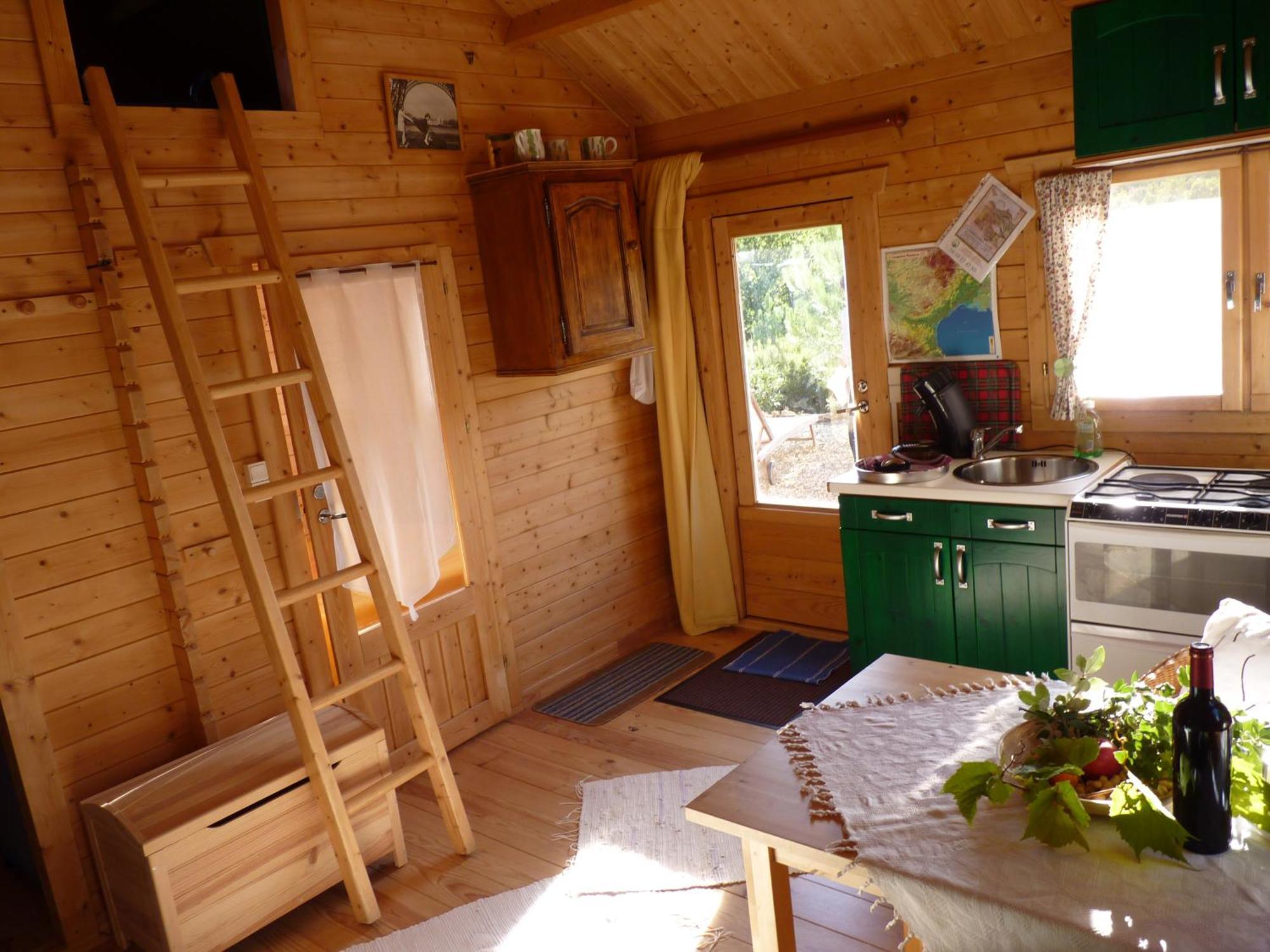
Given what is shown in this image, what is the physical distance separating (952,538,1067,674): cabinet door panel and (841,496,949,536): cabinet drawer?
0.34 ft

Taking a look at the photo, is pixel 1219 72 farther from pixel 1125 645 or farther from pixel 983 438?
pixel 1125 645

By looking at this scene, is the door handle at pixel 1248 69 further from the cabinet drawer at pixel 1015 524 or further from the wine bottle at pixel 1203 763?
the wine bottle at pixel 1203 763

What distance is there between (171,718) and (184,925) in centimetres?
65

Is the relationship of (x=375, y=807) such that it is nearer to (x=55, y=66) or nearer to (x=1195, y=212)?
(x=55, y=66)

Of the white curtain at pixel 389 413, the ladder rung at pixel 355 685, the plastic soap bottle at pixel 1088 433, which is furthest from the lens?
the plastic soap bottle at pixel 1088 433

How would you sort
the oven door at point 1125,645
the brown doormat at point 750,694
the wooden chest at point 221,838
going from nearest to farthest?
the wooden chest at point 221,838
the oven door at point 1125,645
the brown doormat at point 750,694

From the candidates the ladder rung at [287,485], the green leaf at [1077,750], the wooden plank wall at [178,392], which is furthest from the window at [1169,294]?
the ladder rung at [287,485]

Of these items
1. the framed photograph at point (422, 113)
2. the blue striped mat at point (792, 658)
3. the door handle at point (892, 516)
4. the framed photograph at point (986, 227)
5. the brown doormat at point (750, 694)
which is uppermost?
the framed photograph at point (422, 113)

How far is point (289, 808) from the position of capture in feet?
9.70

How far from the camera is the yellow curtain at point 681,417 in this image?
15.2 ft

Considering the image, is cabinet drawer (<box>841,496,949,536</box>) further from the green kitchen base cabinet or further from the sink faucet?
the sink faucet

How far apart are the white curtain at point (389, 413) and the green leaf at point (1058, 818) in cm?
259

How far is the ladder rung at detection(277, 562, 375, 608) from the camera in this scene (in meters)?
2.93

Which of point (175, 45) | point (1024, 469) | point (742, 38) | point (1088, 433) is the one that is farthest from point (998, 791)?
point (175, 45)
